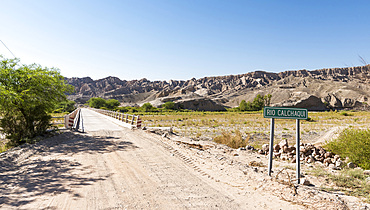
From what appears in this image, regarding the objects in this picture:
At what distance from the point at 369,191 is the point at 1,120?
15.1 metres

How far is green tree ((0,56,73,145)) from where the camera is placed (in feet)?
32.2

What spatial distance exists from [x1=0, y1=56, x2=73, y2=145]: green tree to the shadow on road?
2.31m

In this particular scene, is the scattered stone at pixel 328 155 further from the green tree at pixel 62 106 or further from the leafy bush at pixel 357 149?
the green tree at pixel 62 106

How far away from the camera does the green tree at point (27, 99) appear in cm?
982

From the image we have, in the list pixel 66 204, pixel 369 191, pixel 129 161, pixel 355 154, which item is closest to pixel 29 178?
pixel 66 204

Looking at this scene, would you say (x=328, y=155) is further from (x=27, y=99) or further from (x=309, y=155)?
(x=27, y=99)

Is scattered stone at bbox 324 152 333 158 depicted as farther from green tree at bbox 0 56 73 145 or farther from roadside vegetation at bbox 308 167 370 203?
green tree at bbox 0 56 73 145

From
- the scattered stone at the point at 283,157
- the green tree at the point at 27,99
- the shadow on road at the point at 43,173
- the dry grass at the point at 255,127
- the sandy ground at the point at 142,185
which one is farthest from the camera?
the dry grass at the point at 255,127

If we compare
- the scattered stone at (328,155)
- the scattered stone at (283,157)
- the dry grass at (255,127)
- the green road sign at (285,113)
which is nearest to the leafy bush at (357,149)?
the scattered stone at (328,155)

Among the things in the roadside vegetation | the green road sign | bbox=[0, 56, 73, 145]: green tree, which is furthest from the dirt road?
bbox=[0, 56, 73, 145]: green tree

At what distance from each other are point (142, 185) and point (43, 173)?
3212 mm

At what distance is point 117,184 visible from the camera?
5082mm

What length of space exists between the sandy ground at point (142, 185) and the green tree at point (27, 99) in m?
3.02

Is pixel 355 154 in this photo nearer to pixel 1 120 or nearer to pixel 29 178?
pixel 29 178
